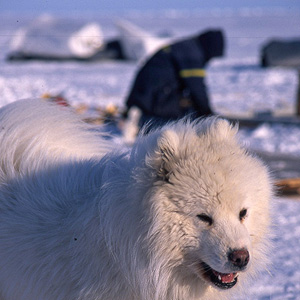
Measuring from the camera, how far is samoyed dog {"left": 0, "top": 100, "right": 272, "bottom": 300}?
7.48 ft

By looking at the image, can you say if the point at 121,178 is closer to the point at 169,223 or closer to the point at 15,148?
the point at 169,223

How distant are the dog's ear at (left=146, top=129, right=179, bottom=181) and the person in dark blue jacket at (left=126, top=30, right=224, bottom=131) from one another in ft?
16.6

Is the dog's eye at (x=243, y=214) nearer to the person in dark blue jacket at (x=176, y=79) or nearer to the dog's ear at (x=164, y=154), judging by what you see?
the dog's ear at (x=164, y=154)

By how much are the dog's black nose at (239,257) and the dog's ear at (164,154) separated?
0.45 metres

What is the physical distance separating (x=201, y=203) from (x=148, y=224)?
0.25 metres

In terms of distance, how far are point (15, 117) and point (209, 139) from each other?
4.08 ft

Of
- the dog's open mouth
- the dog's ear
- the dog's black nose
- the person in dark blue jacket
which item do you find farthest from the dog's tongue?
the person in dark blue jacket

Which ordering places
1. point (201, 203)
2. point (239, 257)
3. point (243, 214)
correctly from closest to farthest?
point (239, 257) → point (201, 203) → point (243, 214)

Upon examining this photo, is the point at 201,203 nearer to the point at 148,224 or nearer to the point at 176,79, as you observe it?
the point at 148,224

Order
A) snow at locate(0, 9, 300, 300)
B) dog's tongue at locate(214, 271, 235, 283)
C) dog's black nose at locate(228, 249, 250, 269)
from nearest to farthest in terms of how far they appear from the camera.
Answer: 1. dog's black nose at locate(228, 249, 250, 269)
2. dog's tongue at locate(214, 271, 235, 283)
3. snow at locate(0, 9, 300, 300)

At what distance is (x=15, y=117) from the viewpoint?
120 inches

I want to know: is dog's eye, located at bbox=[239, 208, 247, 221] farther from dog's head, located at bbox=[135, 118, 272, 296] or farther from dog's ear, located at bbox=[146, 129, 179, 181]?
dog's ear, located at bbox=[146, 129, 179, 181]

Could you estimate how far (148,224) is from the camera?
7.46 ft

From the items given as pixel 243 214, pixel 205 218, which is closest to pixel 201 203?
pixel 205 218
